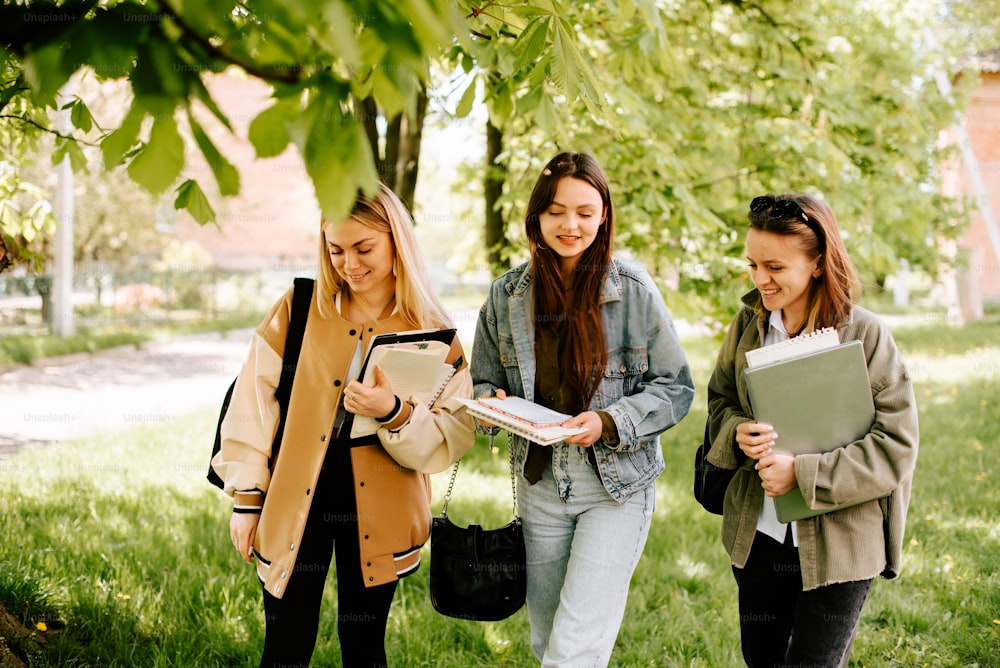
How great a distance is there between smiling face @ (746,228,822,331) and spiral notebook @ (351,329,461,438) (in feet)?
3.55

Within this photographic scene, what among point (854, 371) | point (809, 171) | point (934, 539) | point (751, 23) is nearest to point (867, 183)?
point (809, 171)

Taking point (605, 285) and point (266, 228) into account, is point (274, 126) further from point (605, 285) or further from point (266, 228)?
point (266, 228)

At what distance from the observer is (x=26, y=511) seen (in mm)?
5191

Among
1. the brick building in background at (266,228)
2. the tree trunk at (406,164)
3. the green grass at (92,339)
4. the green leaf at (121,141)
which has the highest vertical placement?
the brick building in background at (266,228)

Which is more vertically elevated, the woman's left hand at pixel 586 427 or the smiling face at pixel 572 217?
the smiling face at pixel 572 217

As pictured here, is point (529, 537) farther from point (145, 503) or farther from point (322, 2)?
point (145, 503)

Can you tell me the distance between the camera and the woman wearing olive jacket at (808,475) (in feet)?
8.34

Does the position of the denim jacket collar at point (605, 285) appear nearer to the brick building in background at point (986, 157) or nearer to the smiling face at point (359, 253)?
the smiling face at point (359, 253)

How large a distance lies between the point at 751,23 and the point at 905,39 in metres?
4.23

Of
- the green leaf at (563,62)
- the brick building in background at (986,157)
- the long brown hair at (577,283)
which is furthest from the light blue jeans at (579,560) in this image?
the brick building in background at (986,157)

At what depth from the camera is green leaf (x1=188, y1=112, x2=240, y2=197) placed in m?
1.31

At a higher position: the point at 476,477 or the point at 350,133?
the point at 350,133

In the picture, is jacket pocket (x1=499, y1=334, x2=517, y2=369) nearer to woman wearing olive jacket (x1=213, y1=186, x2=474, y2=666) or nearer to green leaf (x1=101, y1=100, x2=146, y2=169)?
woman wearing olive jacket (x1=213, y1=186, x2=474, y2=666)

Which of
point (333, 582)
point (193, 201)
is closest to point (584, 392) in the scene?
point (193, 201)
